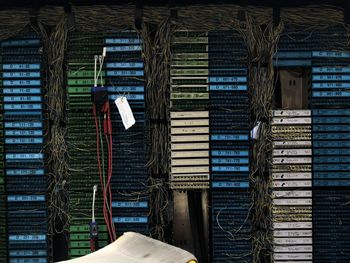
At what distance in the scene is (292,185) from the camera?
2.69 metres

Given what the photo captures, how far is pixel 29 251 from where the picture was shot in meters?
2.71

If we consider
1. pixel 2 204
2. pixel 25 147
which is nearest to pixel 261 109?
pixel 25 147

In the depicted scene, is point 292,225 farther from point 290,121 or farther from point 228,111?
point 228,111

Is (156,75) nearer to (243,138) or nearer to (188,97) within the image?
(188,97)

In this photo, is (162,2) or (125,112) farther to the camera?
(162,2)

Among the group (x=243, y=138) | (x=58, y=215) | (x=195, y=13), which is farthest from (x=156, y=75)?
(x=58, y=215)

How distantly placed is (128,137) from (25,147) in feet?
2.15

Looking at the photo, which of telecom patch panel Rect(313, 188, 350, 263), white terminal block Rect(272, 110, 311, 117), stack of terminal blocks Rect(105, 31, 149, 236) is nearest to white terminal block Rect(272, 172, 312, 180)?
telecom patch panel Rect(313, 188, 350, 263)

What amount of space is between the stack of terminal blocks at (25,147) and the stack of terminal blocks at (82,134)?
0.61 ft

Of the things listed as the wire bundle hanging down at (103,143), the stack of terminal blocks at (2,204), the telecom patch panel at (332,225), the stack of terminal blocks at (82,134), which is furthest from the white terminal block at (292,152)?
the stack of terminal blocks at (2,204)

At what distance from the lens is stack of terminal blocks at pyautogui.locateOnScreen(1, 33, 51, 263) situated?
2.70 metres

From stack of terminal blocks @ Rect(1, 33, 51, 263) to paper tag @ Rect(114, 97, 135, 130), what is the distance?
50cm

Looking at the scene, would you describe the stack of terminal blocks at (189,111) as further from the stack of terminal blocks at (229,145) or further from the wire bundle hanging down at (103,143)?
the wire bundle hanging down at (103,143)

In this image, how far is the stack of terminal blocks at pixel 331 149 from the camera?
8.82 ft
